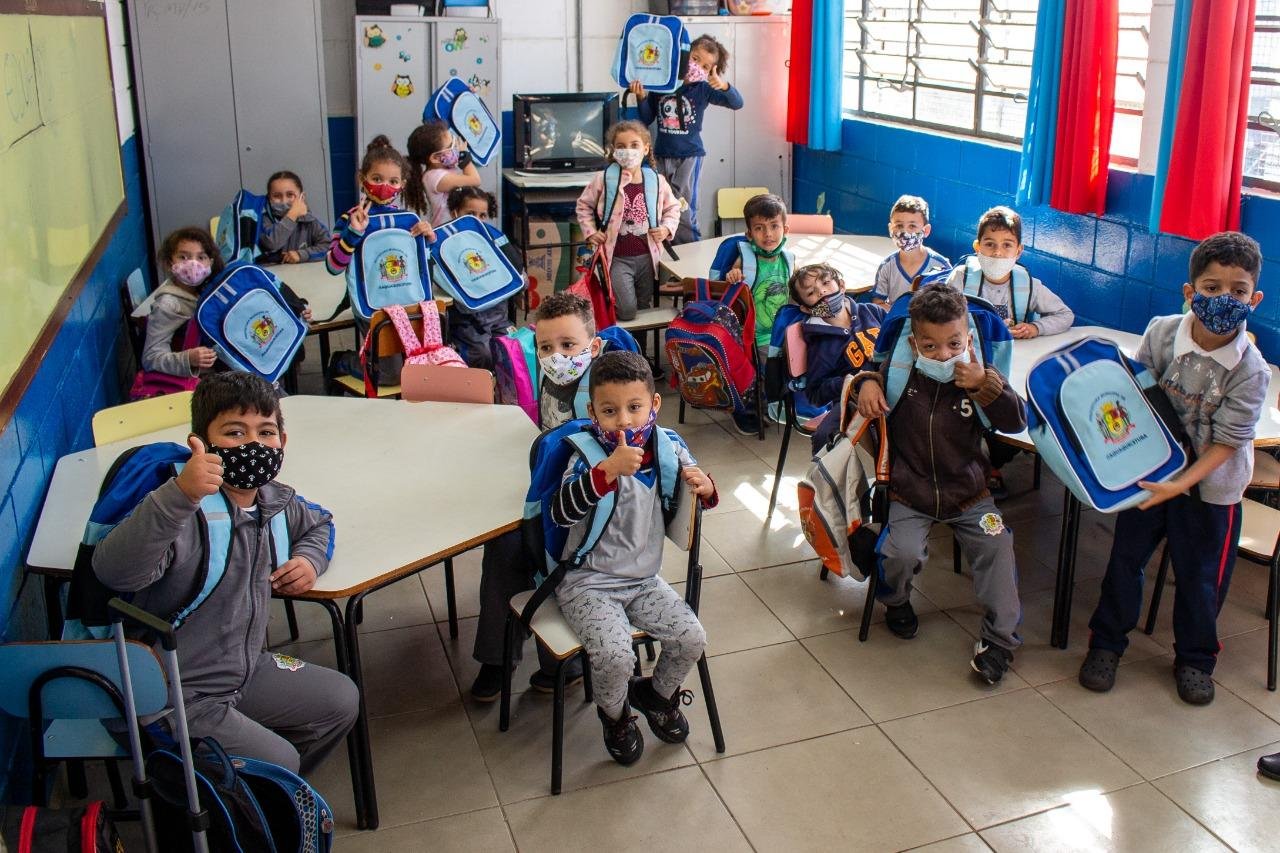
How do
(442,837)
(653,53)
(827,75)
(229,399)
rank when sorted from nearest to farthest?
(229,399) → (442,837) → (653,53) → (827,75)

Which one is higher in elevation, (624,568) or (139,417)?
(139,417)

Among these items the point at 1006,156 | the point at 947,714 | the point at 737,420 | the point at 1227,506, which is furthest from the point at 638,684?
the point at 1006,156

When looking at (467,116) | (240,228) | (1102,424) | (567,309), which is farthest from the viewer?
(467,116)

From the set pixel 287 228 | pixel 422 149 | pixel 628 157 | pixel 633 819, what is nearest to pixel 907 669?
pixel 633 819

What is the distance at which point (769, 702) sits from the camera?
325 centimetres

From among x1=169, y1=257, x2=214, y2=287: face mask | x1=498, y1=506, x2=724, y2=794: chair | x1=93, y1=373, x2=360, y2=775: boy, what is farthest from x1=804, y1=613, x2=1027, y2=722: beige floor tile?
x1=169, y1=257, x2=214, y2=287: face mask

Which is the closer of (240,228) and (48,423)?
(48,423)

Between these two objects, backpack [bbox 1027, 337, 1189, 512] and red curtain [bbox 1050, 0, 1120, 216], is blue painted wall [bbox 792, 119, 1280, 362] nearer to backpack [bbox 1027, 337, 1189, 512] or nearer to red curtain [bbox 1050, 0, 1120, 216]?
red curtain [bbox 1050, 0, 1120, 216]

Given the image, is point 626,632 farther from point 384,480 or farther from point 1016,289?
point 1016,289

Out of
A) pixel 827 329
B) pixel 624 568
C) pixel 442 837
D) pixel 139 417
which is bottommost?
pixel 442 837

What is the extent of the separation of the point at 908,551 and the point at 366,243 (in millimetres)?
2285

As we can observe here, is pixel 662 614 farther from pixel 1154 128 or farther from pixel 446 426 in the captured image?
pixel 1154 128

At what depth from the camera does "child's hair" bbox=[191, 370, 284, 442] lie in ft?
7.91

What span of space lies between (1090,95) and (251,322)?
355cm
